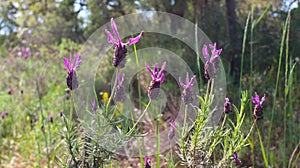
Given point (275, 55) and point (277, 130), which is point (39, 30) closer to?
point (275, 55)

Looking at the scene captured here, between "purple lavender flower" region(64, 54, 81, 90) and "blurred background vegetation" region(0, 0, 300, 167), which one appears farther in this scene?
"blurred background vegetation" region(0, 0, 300, 167)

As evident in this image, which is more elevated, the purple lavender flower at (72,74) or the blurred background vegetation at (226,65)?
the blurred background vegetation at (226,65)

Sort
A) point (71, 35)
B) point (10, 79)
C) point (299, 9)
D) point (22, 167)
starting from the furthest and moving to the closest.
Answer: point (71, 35) < point (10, 79) < point (299, 9) < point (22, 167)

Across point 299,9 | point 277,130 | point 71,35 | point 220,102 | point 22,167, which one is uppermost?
point 71,35

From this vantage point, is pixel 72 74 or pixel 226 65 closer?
pixel 72 74

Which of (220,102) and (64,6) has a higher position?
(64,6)

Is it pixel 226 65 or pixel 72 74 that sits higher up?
pixel 226 65

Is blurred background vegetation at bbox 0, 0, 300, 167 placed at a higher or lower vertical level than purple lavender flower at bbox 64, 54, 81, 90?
higher

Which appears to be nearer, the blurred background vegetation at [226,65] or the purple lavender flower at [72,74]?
the purple lavender flower at [72,74]

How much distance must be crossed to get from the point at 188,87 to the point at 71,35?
540 cm

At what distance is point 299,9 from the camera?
252 cm

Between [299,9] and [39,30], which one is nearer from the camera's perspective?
[299,9]

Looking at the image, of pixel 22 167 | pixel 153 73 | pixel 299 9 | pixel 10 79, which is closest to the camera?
pixel 153 73

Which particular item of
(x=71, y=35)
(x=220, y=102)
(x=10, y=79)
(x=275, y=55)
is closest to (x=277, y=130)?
(x=220, y=102)
